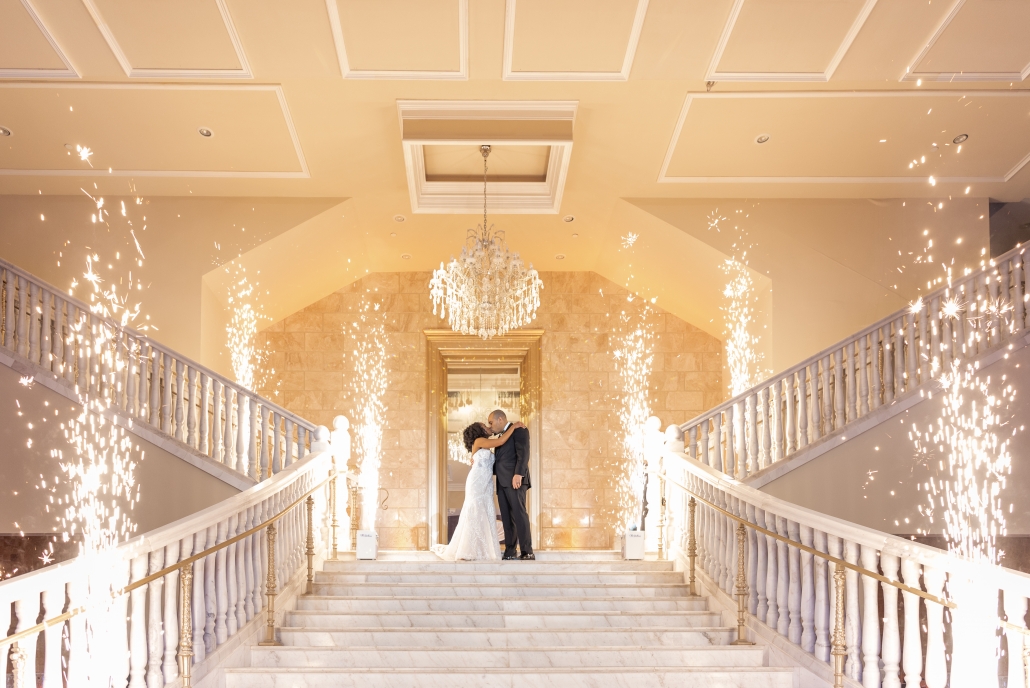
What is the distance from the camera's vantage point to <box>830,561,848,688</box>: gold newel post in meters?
4.20

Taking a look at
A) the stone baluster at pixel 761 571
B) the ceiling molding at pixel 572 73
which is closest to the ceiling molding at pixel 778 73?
the ceiling molding at pixel 572 73

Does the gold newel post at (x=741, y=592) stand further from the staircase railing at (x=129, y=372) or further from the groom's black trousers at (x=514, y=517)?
the staircase railing at (x=129, y=372)

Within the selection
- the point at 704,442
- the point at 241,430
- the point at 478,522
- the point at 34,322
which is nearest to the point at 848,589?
the point at 704,442

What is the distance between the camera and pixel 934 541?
793 cm

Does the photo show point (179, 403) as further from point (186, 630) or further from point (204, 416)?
point (186, 630)

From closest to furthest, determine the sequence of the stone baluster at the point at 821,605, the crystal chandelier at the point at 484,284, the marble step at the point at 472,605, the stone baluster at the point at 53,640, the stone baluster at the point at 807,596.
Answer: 1. the stone baluster at the point at 53,640
2. the stone baluster at the point at 821,605
3. the stone baluster at the point at 807,596
4. the marble step at the point at 472,605
5. the crystal chandelier at the point at 484,284

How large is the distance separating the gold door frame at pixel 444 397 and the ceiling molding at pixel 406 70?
18.2 feet

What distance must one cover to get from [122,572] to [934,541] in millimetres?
6947

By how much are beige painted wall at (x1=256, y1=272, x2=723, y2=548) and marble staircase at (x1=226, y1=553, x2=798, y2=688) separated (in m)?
4.90

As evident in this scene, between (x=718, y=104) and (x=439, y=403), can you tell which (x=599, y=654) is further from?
(x=439, y=403)

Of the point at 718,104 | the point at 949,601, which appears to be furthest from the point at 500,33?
the point at 949,601

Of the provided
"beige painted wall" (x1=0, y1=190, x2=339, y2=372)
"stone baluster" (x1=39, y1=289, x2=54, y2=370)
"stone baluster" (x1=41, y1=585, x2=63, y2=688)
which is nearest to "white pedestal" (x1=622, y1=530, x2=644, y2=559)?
"beige painted wall" (x1=0, y1=190, x2=339, y2=372)

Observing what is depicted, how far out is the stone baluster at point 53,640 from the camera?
317cm

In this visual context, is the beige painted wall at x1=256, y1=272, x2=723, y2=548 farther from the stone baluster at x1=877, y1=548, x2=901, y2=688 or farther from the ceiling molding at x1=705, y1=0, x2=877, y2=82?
the stone baluster at x1=877, y1=548, x2=901, y2=688
